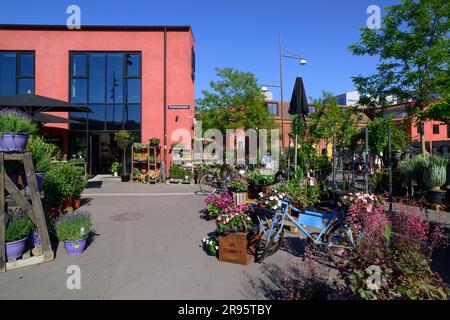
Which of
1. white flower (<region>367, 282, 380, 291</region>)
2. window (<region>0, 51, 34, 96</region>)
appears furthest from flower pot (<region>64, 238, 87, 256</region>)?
window (<region>0, 51, 34, 96</region>)

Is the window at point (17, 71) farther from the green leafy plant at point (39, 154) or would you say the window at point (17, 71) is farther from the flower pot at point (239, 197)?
the flower pot at point (239, 197)

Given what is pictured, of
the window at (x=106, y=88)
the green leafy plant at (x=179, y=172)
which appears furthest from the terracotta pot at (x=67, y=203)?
the window at (x=106, y=88)

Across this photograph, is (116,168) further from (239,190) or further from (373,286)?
(373,286)

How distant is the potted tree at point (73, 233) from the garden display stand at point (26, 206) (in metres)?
0.28

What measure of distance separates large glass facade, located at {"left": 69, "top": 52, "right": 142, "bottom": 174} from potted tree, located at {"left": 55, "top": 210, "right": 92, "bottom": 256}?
11.0 meters

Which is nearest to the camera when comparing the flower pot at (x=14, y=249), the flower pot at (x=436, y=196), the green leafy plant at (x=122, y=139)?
the flower pot at (x=14, y=249)

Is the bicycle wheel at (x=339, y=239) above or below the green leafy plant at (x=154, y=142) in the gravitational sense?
below

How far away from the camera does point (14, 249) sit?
395 centimetres

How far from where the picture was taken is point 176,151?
14.9 meters

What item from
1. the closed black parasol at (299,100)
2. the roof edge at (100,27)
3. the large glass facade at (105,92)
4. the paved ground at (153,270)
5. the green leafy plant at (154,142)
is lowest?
the paved ground at (153,270)

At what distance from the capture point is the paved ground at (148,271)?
10.5 ft
